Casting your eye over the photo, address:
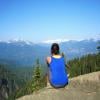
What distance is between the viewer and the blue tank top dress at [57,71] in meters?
9.72

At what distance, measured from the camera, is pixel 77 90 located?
348 inches

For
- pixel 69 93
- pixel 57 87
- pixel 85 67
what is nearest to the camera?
pixel 69 93

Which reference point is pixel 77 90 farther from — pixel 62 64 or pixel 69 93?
pixel 62 64

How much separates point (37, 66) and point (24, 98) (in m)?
35.8

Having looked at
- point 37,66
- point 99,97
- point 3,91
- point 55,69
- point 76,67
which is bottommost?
point 3,91

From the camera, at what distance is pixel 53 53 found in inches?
395

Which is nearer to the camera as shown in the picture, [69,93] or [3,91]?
[69,93]

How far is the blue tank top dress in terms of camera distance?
972 cm

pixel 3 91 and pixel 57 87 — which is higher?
pixel 57 87

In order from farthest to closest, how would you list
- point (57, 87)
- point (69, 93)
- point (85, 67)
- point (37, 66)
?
point (85, 67), point (37, 66), point (57, 87), point (69, 93)

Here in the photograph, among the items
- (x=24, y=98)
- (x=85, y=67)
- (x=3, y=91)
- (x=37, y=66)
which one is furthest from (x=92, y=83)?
(x=3, y=91)

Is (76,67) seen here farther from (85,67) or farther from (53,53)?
(53,53)

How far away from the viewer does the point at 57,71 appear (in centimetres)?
980

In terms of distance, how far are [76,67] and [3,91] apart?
108948 millimetres
